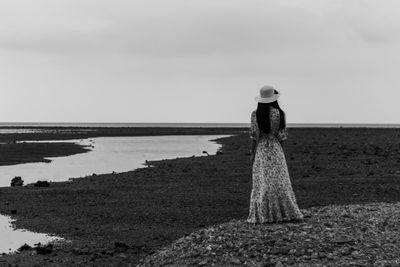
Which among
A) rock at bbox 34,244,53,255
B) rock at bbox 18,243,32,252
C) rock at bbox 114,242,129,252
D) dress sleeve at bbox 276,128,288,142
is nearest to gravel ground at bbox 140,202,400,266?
rock at bbox 114,242,129,252

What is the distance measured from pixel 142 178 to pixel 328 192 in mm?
11333

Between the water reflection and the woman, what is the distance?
6230 millimetres

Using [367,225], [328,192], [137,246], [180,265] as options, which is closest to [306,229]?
[367,225]

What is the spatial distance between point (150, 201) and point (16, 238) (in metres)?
6.92

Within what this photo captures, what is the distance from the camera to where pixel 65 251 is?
48.2 ft

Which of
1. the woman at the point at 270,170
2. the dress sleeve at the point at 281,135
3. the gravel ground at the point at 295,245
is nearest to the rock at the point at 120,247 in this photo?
the gravel ground at the point at 295,245

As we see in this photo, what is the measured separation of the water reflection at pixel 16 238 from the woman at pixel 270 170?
6.23m

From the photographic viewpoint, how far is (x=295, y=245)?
1173 centimetres

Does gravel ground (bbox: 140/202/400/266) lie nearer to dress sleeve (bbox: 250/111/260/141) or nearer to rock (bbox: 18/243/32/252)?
dress sleeve (bbox: 250/111/260/141)

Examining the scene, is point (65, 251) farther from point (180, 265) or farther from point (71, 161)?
point (71, 161)

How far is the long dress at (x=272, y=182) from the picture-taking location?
13430 millimetres

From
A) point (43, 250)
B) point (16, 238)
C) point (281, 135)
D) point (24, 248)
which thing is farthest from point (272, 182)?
point (16, 238)

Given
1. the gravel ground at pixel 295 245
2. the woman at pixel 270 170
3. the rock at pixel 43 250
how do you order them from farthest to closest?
the rock at pixel 43 250 < the woman at pixel 270 170 < the gravel ground at pixel 295 245

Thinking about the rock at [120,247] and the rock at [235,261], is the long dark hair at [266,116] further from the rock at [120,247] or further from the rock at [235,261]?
the rock at [120,247]
